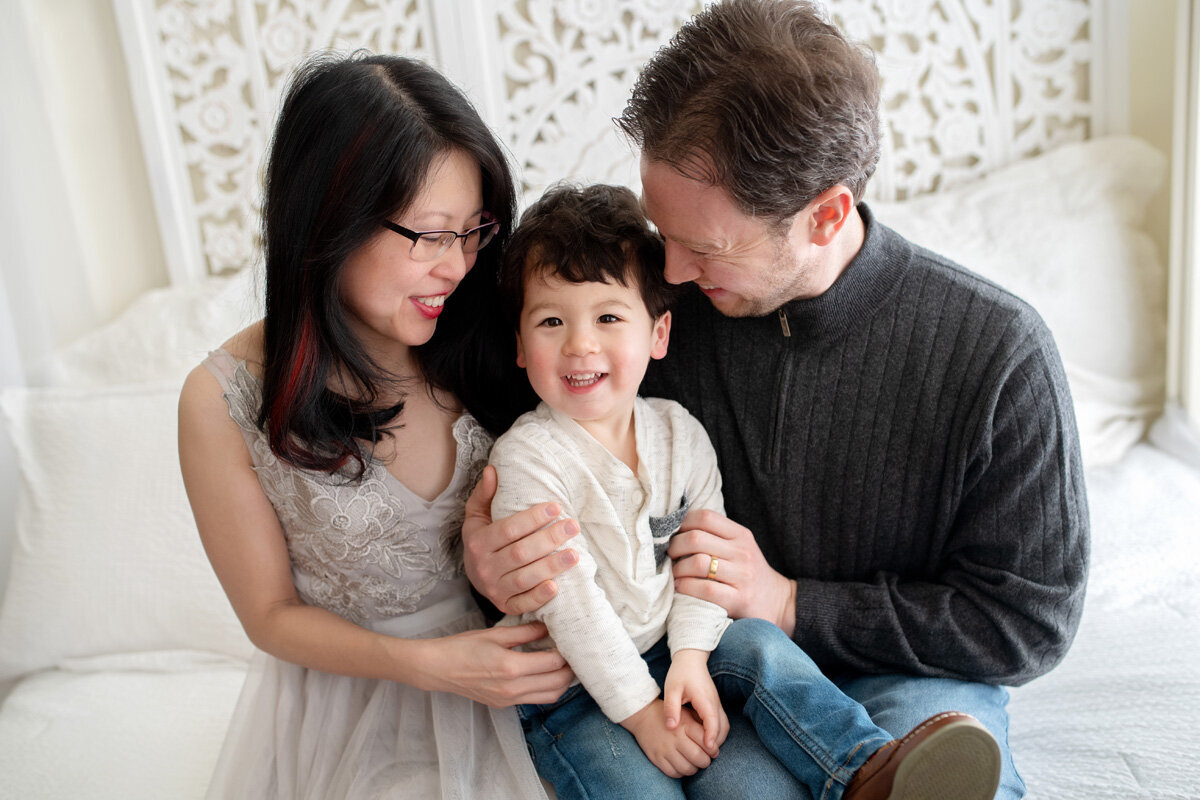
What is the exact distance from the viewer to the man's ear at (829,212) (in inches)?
49.1

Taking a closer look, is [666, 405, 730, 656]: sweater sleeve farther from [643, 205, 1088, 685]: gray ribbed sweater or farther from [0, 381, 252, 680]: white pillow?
[0, 381, 252, 680]: white pillow

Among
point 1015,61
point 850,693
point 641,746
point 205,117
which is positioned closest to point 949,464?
point 850,693

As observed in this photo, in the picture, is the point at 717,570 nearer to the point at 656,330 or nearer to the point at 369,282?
the point at 656,330

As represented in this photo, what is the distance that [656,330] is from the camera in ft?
4.42

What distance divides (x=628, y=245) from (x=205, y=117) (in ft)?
5.06

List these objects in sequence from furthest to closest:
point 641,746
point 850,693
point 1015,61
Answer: point 1015,61
point 850,693
point 641,746

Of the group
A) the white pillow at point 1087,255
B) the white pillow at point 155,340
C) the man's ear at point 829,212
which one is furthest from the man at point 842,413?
the white pillow at point 155,340

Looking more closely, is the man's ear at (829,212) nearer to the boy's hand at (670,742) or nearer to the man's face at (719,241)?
the man's face at (719,241)

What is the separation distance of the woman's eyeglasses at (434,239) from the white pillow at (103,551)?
38.8 inches

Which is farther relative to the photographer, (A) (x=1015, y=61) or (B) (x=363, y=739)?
(A) (x=1015, y=61)

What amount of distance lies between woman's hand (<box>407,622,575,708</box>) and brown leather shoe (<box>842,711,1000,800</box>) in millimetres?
462

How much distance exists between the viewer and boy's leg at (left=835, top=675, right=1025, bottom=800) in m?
1.23

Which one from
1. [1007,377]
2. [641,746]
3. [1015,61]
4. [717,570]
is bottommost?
[641,746]

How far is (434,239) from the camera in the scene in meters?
1.21
